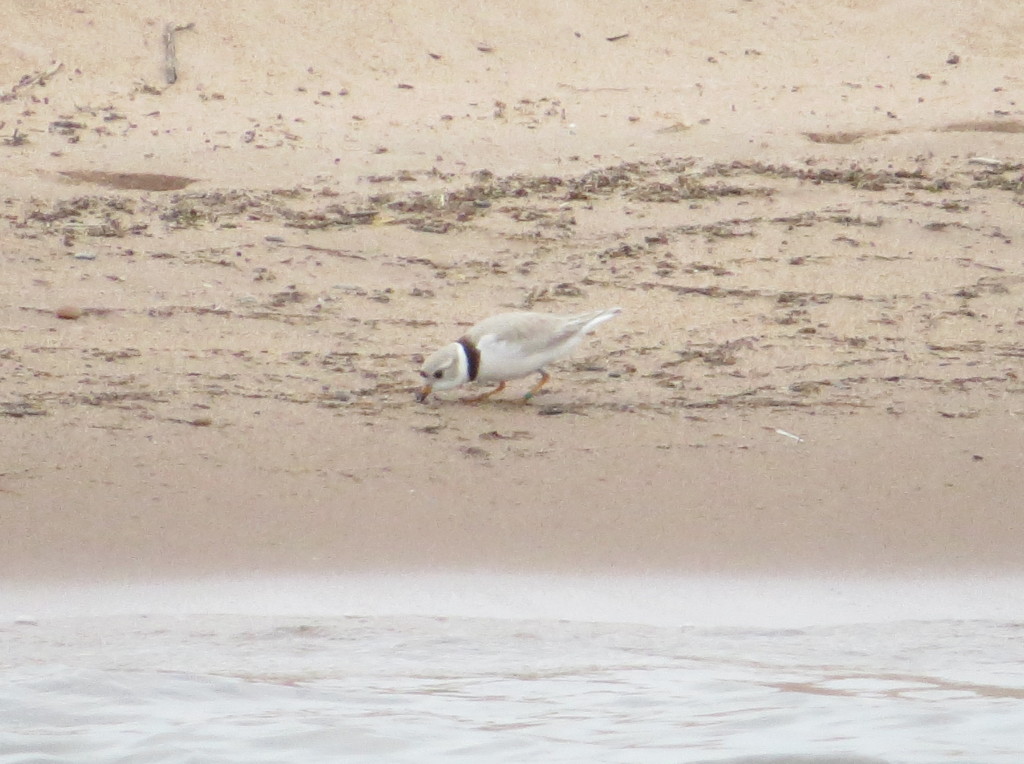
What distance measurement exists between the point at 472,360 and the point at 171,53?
464cm

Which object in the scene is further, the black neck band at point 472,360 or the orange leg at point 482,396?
the orange leg at point 482,396

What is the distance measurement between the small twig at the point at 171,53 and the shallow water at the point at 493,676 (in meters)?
5.61

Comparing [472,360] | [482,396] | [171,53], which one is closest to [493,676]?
Answer: [472,360]

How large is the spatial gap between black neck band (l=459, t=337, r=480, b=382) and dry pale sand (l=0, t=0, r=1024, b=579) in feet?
0.63

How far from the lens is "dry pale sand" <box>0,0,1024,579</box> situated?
5.79 meters

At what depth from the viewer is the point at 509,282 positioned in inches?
312

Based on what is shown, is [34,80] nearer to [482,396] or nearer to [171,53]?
[171,53]

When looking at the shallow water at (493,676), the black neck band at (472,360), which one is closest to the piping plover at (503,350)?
the black neck band at (472,360)

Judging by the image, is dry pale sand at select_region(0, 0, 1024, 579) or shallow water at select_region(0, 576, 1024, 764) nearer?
shallow water at select_region(0, 576, 1024, 764)

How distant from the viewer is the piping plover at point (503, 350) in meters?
6.61

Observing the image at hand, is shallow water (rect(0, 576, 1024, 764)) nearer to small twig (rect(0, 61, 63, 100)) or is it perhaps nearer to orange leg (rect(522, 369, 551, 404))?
orange leg (rect(522, 369, 551, 404))

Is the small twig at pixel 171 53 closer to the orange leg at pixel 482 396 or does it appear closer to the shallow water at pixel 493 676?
the orange leg at pixel 482 396

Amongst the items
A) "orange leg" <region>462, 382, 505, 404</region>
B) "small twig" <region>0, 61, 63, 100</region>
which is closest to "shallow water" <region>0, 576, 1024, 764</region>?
"orange leg" <region>462, 382, 505, 404</region>

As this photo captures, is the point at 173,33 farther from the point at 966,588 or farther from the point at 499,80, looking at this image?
the point at 966,588
